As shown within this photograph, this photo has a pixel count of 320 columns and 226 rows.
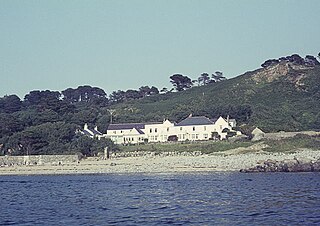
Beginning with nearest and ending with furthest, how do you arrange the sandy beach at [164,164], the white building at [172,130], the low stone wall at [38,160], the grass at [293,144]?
the sandy beach at [164,164], the grass at [293,144], the low stone wall at [38,160], the white building at [172,130]

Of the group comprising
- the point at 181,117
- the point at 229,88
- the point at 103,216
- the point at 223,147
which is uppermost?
the point at 229,88

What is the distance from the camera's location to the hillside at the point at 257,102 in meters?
88.0

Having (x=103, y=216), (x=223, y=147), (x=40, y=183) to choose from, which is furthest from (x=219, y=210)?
(x=223, y=147)

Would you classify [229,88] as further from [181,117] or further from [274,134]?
[274,134]

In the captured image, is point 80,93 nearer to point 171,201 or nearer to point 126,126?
point 126,126

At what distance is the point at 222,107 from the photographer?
9281 cm

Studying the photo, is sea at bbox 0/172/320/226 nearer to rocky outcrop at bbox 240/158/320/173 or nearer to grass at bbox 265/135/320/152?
rocky outcrop at bbox 240/158/320/173

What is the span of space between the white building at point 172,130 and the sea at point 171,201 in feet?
106

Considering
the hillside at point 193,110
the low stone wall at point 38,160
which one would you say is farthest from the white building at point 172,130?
the low stone wall at point 38,160

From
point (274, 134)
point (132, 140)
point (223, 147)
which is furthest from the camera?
point (132, 140)

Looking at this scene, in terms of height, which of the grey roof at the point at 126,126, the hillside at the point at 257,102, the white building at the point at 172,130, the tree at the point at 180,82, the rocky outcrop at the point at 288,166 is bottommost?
the rocky outcrop at the point at 288,166

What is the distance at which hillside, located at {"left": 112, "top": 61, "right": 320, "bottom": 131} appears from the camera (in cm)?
8800

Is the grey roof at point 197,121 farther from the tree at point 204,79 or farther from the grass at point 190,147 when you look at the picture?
the tree at point 204,79

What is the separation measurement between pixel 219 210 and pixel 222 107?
66.7 meters
